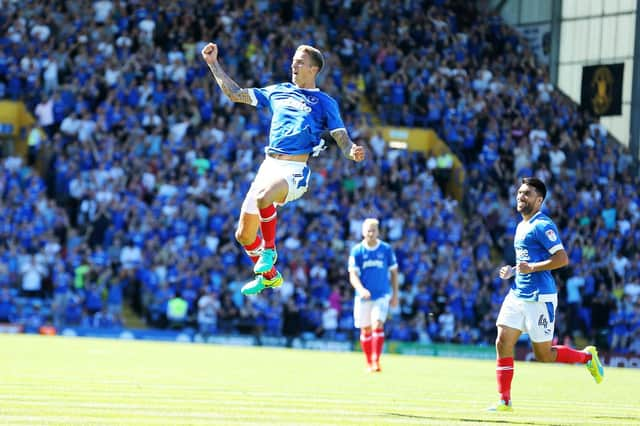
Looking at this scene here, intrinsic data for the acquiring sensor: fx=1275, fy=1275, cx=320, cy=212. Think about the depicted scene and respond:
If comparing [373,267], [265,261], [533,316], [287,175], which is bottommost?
[533,316]

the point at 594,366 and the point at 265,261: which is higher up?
the point at 265,261

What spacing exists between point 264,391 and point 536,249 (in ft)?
11.6

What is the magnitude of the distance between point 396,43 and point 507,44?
5.14m

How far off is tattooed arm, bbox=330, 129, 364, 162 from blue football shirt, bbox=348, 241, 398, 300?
27.6ft

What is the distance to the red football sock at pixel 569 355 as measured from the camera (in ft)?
46.1

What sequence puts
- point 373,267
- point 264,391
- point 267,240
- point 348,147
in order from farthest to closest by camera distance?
point 373,267, point 264,391, point 267,240, point 348,147

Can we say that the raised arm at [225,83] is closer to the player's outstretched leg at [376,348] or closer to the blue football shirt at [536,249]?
the blue football shirt at [536,249]

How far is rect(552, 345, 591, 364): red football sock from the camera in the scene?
14.1 m

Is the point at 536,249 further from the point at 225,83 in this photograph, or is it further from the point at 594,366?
the point at 225,83

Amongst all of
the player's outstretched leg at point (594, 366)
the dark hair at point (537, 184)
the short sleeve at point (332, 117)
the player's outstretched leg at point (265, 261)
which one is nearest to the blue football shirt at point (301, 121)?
the short sleeve at point (332, 117)

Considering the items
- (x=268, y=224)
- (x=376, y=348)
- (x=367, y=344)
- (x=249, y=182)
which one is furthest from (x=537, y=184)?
(x=249, y=182)

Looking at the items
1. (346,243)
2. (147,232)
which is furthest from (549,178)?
(147,232)

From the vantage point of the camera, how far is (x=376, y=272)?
21.6 metres

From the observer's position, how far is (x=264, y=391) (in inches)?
573
